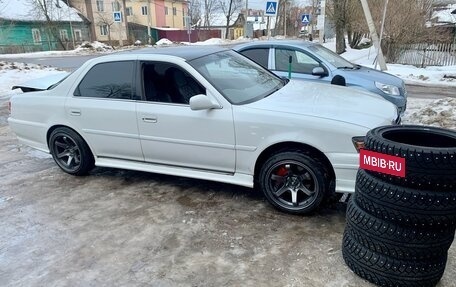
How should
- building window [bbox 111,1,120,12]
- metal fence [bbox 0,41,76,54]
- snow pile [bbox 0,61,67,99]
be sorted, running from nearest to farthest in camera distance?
Result: snow pile [bbox 0,61,67,99] < metal fence [bbox 0,41,76,54] < building window [bbox 111,1,120,12]

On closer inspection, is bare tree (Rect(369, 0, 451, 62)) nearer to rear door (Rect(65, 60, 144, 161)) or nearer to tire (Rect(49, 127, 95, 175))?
rear door (Rect(65, 60, 144, 161))

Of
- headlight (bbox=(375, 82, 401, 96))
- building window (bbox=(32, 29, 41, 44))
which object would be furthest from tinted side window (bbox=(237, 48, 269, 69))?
building window (bbox=(32, 29, 41, 44))

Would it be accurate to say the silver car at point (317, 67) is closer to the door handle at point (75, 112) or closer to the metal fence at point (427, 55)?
the door handle at point (75, 112)

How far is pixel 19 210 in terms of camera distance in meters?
4.23

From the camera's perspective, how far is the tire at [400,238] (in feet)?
8.35

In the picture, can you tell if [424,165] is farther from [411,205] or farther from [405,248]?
[405,248]

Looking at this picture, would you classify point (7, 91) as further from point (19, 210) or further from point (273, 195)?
point (273, 195)

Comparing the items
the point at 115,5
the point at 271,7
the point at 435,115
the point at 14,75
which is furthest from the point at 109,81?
the point at 115,5

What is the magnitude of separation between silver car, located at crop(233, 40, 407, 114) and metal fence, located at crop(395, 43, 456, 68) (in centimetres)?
1130

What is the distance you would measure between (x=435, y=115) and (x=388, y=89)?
1204 millimetres

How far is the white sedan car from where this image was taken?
3.63 m

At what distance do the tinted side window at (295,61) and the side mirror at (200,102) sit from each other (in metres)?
3.58

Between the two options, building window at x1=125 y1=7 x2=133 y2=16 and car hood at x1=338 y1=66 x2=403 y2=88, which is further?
building window at x1=125 y1=7 x2=133 y2=16

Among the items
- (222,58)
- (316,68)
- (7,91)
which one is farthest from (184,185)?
(7,91)
